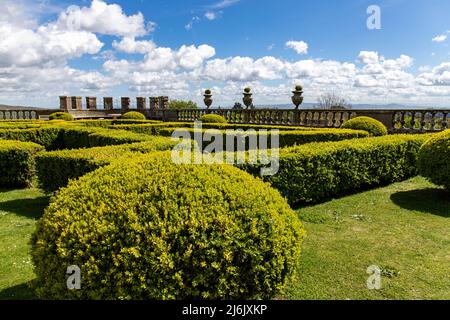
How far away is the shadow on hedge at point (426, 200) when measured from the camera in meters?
7.65

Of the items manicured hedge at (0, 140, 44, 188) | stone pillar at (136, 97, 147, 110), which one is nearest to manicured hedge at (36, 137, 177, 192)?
manicured hedge at (0, 140, 44, 188)

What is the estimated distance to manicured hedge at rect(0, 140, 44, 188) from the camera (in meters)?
10.0

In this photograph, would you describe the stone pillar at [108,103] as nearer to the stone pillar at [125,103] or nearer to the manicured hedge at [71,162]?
the stone pillar at [125,103]

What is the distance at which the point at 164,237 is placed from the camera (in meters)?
3.28

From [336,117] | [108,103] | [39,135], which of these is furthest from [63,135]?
[108,103]

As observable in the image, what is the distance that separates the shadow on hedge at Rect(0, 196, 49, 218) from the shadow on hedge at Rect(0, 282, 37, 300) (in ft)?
11.0

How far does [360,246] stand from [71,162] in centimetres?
609

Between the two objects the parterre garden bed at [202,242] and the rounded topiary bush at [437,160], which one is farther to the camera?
the rounded topiary bush at [437,160]

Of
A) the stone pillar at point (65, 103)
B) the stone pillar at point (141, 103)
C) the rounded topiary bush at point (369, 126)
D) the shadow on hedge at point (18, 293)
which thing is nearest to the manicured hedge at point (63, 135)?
the shadow on hedge at point (18, 293)

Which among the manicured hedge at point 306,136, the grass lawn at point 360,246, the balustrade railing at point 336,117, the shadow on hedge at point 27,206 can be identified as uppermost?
the balustrade railing at point 336,117

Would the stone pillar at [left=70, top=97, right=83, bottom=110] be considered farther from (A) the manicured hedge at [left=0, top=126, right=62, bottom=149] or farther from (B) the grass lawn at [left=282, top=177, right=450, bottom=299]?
(B) the grass lawn at [left=282, top=177, right=450, bottom=299]

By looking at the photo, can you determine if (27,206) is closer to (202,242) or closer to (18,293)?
(18,293)

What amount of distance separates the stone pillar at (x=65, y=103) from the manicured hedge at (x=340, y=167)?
89.2 feet
